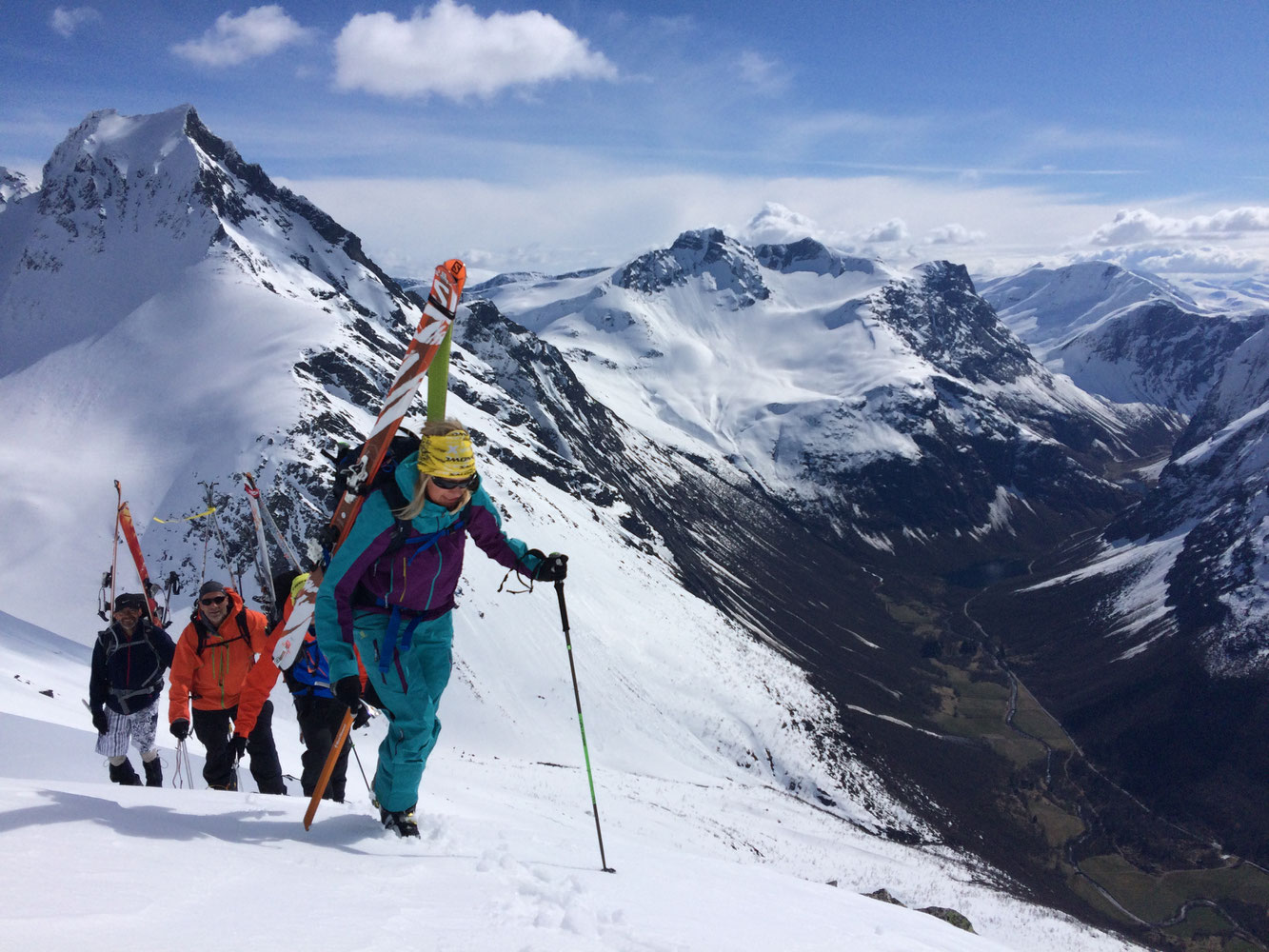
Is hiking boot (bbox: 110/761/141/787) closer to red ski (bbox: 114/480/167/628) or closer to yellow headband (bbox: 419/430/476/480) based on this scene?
red ski (bbox: 114/480/167/628)

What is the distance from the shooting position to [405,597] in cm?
731

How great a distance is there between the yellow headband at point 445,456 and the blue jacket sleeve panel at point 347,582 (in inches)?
23.1

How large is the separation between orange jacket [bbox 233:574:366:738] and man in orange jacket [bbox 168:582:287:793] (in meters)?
0.21

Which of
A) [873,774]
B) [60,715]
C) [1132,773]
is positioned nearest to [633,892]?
[60,715]

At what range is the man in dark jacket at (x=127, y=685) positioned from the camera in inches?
412

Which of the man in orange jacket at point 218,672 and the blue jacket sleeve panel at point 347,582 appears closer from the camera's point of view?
the blue jacket sleeve panel at point 347,582

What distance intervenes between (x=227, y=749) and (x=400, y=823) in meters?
4.63

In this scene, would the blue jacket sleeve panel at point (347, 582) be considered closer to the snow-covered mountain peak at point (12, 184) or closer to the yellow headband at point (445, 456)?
the yellow headband at point (445, 456)

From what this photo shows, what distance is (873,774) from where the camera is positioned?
Answer: 92.2 m

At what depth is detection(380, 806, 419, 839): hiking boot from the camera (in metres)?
7.56

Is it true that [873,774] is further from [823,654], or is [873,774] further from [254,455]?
[254,455]

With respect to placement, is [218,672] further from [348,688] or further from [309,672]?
[348,688]

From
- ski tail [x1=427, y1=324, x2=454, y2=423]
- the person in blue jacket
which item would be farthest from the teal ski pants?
ski tail [x1=427, y1=324, x2=454, y2=423]

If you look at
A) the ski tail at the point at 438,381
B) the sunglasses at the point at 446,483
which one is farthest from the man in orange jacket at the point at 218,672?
the sunglasses at the point at 446,483
